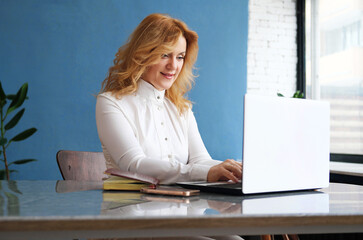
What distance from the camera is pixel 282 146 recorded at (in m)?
1.11

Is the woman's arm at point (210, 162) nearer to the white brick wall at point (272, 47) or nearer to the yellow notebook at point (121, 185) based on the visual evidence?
the yellow notebook at point (121, 185)

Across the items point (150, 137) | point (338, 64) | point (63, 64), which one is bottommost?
point (150, 137)

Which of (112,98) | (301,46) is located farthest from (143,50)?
(301,46)

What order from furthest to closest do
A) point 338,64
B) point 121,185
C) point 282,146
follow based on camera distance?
point 338,64 → point 121,185 → point 282,146

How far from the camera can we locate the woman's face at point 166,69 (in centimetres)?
196

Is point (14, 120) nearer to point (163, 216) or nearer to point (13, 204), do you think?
point (13, 204)

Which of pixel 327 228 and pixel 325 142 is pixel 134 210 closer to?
pixel 327 228

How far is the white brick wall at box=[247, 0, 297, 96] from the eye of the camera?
491 centimetres

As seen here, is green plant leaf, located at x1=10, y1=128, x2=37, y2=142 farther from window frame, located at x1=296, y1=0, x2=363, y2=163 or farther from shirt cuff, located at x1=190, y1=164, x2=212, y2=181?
window frame, located at x1=296, y1=0, x2=363, y2=163

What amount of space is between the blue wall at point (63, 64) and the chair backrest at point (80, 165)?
1.57m

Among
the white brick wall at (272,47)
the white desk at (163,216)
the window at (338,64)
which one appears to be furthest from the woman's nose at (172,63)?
the white brick wall at (272,47)

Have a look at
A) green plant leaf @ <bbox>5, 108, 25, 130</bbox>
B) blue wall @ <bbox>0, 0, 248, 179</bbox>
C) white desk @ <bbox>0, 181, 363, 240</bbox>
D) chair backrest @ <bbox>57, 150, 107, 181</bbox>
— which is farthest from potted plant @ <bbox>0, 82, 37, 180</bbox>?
white desk @ <bbox>0, 181, 363, 240</bbox>

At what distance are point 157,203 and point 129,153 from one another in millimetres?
651

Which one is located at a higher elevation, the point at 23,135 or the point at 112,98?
the point at 112,98
